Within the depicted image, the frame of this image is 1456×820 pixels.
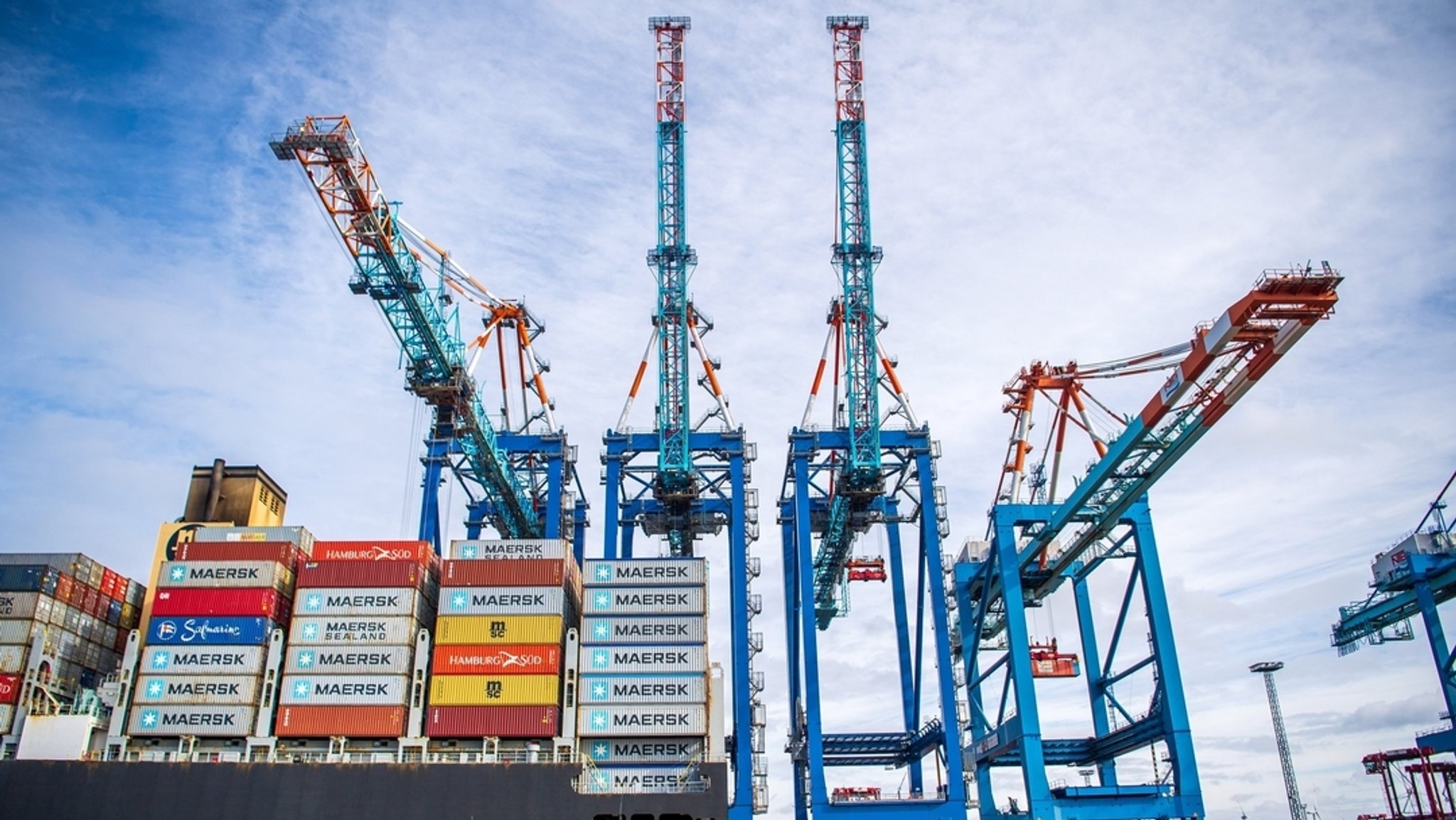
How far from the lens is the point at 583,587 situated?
34.8 m

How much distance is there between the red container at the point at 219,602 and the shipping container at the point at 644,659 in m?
9.66

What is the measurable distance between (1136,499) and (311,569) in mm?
27777

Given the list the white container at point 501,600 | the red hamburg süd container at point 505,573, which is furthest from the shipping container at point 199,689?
the red hamburg süd container at point 505,573

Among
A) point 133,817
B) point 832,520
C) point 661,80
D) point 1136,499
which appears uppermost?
point 661,80

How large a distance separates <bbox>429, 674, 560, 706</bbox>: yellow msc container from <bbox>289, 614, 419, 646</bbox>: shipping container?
1.79m

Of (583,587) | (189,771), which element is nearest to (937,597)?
(583,587)

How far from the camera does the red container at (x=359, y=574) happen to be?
33.0 m

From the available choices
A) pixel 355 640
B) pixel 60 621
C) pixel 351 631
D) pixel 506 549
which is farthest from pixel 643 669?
pixel 60 621

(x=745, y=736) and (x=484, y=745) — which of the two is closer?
(x=484, y=745)

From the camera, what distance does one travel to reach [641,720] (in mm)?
32125

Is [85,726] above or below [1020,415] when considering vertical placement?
below

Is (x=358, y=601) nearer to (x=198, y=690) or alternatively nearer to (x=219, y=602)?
(x=219, y=602)

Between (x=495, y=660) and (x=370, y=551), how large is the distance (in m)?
5.57

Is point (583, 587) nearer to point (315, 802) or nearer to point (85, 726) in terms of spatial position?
point (315, 802)
